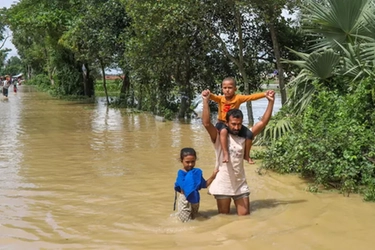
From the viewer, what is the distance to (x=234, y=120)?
17.0 feet

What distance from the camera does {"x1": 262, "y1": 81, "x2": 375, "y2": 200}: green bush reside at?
6.18 m

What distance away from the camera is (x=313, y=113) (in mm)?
7043

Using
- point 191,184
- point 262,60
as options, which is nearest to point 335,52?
point 191,184

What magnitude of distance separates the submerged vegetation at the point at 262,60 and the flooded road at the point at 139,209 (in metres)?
0.58

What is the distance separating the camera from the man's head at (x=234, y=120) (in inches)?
204

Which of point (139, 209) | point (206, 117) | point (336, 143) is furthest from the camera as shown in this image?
point (336, 143)

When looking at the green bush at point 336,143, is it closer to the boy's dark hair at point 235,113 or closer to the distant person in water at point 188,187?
the boy's dark hair at point 235,113

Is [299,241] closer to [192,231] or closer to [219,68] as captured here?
[192,231]

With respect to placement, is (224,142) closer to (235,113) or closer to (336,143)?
(235,113)

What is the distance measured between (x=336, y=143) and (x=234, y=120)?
1846 millimetres

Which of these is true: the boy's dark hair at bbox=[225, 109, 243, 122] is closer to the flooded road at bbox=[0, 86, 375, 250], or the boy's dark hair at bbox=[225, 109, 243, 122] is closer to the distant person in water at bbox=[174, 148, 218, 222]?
the distant person in water at bbox=[174, 148, 218, 222]

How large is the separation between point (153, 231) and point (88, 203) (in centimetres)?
143

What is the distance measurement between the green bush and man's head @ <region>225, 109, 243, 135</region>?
5.16 ft

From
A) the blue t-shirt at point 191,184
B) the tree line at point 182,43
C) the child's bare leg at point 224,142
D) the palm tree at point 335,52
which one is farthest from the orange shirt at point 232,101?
the tree line at point 182,43
